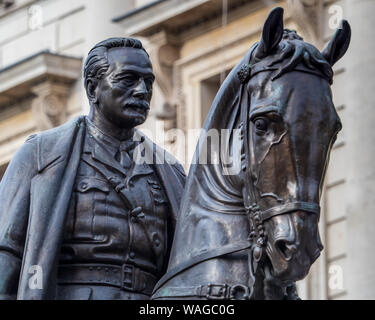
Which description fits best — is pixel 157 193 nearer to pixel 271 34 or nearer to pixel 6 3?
pixel 271 34

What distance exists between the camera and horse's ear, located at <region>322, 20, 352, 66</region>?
987 centimetres

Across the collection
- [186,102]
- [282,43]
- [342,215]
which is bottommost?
[282,43]

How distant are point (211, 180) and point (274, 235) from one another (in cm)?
53

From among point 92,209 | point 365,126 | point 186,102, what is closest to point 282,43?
point 92,209

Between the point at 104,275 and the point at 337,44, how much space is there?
139 centimetres

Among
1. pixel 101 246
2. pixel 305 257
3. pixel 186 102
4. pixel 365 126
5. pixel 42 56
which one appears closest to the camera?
pixel 305 257

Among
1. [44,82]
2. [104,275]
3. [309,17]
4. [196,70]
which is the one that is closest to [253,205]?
[104,275]

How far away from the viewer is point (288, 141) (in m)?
9.43

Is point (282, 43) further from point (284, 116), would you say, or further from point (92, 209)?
point (92, 209)

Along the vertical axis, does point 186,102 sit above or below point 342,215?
above

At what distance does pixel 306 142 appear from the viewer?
30.9ft

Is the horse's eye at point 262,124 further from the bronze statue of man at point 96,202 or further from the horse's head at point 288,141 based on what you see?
the bronze statue of man at point 96,202

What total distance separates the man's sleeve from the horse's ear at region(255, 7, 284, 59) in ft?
4.32

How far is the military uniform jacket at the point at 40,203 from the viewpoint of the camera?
10258 mm
